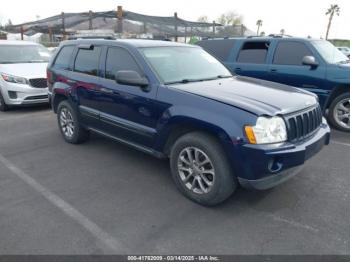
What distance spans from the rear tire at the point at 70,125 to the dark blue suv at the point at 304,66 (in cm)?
277

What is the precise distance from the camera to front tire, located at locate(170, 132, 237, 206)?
3080 mm

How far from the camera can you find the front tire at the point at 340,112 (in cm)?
598

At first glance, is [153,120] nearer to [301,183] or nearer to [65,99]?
[301,183]

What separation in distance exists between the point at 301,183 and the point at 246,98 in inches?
56.0

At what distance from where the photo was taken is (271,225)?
299 centimetres

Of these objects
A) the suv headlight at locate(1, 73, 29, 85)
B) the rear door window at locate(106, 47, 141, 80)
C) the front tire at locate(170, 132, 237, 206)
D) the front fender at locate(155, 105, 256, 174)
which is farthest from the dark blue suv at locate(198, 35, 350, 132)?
the suv headlight at locate(1, 73, 29, 85)

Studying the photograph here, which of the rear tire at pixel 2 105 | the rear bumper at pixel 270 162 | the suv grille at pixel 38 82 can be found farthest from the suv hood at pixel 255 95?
the rear tire at pixel 2 105

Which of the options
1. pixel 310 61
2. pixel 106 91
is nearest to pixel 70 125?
pixel 106 91

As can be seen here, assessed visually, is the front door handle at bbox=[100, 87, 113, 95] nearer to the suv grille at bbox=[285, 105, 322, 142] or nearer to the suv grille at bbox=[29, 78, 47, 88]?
the suv grille at bbox=[285, 105, 322, 142]

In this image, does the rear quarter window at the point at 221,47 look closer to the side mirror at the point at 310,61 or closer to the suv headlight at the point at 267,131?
the side mirror at the point at 310,61

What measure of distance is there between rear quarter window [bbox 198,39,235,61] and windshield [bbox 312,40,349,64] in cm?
183

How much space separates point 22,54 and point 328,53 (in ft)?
25.7

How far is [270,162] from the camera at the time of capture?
2848mm

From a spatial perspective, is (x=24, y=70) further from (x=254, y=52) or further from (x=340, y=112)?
(x=340, y=112)
